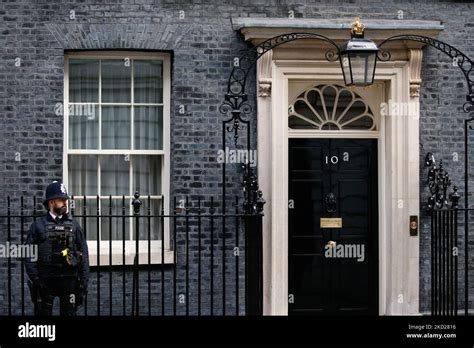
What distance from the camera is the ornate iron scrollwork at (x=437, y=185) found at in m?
13.1

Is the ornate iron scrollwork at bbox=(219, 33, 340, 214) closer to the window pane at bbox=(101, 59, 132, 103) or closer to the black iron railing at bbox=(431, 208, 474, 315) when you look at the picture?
the window pane at bbox=(101, 59, 132, 103)

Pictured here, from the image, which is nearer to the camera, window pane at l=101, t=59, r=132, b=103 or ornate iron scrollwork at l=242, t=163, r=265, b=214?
ornate iron scrollwork at l=242, t=163, r=265, b=214

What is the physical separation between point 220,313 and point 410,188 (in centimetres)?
265

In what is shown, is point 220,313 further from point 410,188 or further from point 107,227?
point 410,188

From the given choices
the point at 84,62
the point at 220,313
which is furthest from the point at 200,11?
the point at 220,313

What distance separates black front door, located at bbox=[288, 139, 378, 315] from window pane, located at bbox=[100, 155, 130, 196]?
6.37ft

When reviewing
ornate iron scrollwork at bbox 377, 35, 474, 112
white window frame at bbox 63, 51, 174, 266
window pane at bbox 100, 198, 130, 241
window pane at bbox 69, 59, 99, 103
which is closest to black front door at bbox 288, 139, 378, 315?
ornate iron scrollwork at bbox 377, 35, 474, 112

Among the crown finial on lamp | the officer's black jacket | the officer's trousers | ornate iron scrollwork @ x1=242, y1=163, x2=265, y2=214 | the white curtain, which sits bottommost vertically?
the officer's trousers

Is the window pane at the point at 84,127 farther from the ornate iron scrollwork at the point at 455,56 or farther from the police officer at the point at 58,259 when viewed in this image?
the ornate iron scrollwork at the point at 455,56

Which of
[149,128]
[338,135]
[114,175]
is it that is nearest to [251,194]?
[338,135]

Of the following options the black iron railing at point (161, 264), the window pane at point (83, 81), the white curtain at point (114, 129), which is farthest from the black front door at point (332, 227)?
the window pane at point (83, 81)

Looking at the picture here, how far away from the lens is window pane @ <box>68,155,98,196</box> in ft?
44.7

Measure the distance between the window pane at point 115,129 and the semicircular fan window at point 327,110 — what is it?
76.7 inches

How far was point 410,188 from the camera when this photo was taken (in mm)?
13664
